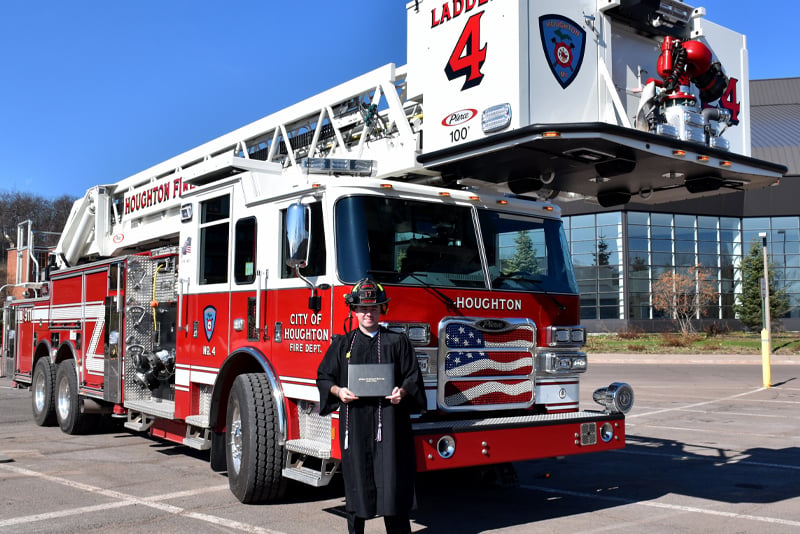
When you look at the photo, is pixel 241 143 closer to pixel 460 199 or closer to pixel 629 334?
pixel 460 199

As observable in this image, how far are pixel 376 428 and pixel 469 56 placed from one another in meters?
2.93

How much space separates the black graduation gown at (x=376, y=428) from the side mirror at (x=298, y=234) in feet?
2.73

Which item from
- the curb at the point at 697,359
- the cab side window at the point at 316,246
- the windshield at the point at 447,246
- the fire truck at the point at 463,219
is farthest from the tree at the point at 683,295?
the cab side window at the point at 316,246

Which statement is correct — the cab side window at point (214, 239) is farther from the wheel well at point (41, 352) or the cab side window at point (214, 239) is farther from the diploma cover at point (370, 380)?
the wheel well at point (41, 352)

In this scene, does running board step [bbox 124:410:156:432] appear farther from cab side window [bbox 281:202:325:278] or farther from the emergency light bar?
the emergency light bar

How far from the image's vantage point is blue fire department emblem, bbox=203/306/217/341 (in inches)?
302

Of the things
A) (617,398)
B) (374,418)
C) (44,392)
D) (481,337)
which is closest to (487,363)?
(481,337)

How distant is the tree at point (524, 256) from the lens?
7.00 metres

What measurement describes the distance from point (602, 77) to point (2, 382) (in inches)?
869

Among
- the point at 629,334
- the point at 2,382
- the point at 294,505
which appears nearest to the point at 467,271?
the point at 294,505

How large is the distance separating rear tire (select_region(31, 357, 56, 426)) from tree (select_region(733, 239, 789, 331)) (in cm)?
3965

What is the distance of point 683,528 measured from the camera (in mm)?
6031

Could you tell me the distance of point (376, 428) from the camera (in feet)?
17.0

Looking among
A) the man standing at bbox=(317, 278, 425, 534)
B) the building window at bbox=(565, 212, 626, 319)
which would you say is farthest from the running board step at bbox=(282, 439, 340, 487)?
the building window at bbox=(565, 212, 626, 319)
